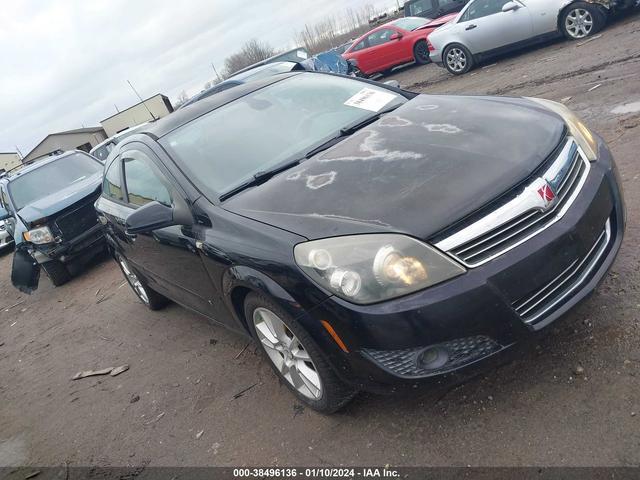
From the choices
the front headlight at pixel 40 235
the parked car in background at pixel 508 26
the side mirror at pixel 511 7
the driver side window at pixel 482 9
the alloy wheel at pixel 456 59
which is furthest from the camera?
the alloy wheel at pixel 456 59

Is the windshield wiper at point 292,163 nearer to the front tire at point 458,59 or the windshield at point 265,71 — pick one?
the front tire at point 458,59

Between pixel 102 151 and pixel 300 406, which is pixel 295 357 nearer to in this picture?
→ pixel 300 406

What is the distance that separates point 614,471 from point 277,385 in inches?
75.3

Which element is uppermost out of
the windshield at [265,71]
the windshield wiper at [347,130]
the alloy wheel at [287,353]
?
the windshield wiper at [347,130]

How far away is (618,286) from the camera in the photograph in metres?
2.89

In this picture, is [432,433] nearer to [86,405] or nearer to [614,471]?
[614,471]

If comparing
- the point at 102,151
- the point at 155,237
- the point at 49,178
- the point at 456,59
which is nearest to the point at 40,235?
the point at 49,178

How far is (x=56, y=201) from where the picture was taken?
770cm

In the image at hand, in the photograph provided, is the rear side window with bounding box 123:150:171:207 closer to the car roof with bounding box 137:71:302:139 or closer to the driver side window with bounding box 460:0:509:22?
the car roof with bounding box 137:71:302:139

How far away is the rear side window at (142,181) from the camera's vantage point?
3.28m

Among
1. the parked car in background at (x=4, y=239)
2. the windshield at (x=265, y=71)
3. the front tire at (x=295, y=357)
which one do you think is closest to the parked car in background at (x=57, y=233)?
the parked car in background at (x=4, y=239)

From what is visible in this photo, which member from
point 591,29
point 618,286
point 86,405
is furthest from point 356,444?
point 591,29

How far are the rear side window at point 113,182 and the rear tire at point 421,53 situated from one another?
11976 millimetres

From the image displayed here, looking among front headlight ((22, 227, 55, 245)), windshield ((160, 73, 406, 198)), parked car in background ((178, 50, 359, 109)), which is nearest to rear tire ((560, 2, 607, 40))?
parked car in background ((178, 50, 359, 109))
